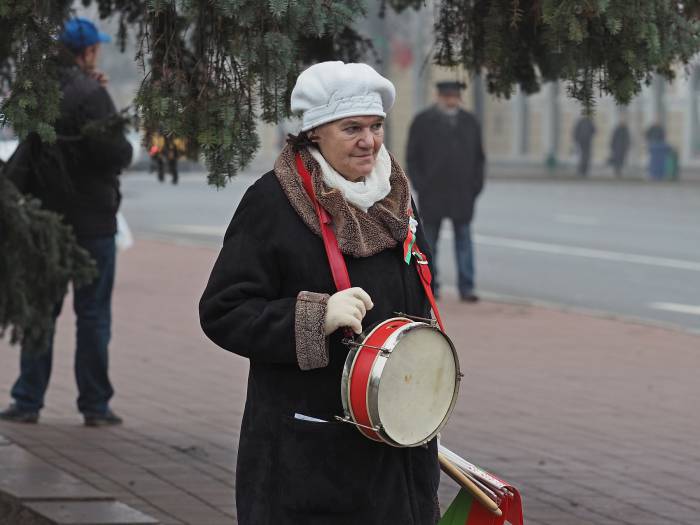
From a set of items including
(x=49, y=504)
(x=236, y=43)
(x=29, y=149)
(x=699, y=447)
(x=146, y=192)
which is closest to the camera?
(x=236, y=43)

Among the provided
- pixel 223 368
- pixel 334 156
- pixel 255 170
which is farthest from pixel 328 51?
pixel 255 170

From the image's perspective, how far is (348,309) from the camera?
140 inches

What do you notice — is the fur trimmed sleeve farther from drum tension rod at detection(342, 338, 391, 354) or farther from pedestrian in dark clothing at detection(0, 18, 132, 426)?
pedestrian in dark clothing at detection(0, 18, 132, 426)

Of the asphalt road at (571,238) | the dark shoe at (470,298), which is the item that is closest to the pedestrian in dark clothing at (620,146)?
the asphalt road at (571,238)

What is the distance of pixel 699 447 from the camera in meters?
7.43

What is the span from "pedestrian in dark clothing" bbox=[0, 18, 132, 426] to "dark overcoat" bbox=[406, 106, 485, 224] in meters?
6.29

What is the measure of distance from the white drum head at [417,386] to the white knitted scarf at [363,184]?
0.35m

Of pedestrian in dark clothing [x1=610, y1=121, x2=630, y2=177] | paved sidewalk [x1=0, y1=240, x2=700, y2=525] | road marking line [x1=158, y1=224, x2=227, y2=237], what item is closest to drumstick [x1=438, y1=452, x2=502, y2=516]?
paved sidewalk [x1=0, y1=240, x2=700, y2=525]

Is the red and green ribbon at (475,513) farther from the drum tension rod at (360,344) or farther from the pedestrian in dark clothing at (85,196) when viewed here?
the pedestrian in dark clothing at (85,196)

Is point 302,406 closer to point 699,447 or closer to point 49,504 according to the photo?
point 49,504

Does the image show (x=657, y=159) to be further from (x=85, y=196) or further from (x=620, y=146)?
(x=85, y=196)

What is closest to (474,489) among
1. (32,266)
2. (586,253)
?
(32,266)

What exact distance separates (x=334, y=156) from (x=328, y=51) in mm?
2487

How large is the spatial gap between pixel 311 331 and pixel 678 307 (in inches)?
402
